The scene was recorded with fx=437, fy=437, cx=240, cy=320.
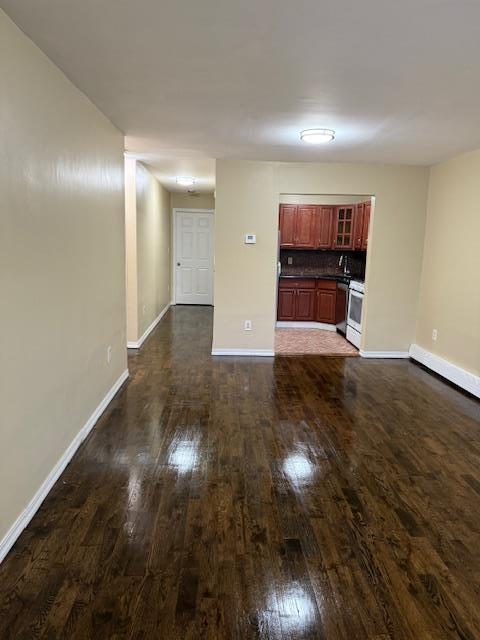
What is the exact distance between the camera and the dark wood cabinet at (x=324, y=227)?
720cm

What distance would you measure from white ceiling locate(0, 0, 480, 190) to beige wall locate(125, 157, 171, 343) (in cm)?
155

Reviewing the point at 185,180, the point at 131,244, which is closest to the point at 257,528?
the point at 131,244

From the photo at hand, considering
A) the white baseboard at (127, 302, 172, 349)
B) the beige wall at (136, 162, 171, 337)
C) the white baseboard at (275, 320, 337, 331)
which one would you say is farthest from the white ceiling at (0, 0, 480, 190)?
the white baseboard at (275, 320, 337, 331)

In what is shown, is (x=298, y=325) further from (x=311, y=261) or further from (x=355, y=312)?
(x=355, y=312)

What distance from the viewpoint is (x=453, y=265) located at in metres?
4.72

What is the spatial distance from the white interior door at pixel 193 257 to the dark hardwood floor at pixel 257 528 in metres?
5.69

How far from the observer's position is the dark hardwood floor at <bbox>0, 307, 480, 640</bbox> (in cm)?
167

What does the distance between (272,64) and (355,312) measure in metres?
4.27

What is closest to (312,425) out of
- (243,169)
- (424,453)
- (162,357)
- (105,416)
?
(424,453)

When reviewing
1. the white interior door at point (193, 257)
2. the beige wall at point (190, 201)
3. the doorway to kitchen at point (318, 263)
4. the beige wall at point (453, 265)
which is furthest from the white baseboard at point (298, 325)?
the beige wall at point (190, 201)

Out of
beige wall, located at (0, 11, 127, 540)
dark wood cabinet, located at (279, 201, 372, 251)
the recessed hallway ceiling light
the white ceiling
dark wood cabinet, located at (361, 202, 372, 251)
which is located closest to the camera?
the white ceiling

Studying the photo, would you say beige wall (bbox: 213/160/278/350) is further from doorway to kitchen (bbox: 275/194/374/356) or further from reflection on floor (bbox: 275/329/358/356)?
doorway to kitchen (bbox: 275/194/374/356)

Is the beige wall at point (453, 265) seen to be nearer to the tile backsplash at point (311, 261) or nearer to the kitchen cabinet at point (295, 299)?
the kitchen cabinet at point (295, 299)

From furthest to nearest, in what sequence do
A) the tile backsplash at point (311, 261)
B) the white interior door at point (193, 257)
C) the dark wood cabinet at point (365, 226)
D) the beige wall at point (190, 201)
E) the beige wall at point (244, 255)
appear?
the white interior door at point (193, 257) → the beige wall at point (190, 201) → the tile backsplash at point (311, 261) → the dark wood cabinet at point (365, 226) → the beige wall at point (244, 255)
